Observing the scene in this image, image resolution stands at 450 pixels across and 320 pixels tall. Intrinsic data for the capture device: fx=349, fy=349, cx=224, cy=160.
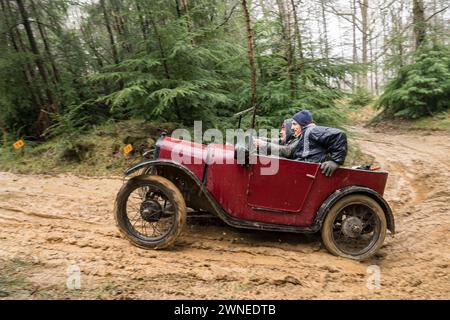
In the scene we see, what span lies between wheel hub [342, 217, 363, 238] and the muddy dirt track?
1.03 ft

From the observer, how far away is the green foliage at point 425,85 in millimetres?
10688

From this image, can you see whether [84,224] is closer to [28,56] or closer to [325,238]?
[325,238]

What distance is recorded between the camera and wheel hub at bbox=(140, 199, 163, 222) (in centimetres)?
380

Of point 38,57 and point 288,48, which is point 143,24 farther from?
point 288,48

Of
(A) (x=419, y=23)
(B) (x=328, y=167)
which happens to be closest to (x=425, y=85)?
(A) (x=419, y=23)

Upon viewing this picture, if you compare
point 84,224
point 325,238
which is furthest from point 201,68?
point 325,238

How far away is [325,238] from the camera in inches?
155

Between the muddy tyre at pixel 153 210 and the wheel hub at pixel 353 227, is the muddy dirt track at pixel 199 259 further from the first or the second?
the wheel hub at pixel 353 227

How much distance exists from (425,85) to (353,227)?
9083 millimetres

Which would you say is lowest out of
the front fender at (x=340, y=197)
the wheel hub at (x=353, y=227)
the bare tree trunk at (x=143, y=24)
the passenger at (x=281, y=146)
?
the wheel hub at (x=353, y=227)

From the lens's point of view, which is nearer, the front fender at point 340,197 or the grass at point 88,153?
the front fender at point 340,197

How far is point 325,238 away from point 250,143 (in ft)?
4.52

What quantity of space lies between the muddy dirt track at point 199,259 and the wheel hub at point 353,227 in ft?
1.03

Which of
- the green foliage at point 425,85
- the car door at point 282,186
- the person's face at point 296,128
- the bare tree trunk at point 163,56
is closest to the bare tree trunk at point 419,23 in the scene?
the green foliage at point 425,85
